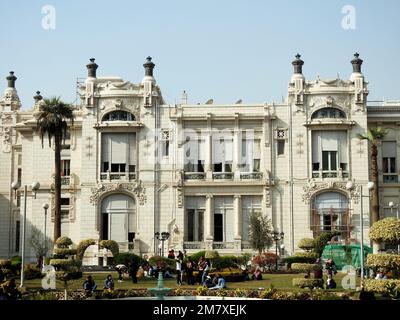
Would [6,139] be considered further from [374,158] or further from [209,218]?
[374,158]

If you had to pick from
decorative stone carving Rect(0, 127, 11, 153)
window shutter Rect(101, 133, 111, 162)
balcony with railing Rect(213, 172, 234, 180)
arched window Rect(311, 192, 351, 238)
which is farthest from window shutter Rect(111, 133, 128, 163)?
arched window Rect(311, 192, 351, 238)

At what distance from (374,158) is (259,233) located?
1015cm

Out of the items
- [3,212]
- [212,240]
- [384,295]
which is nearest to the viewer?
[384,295]

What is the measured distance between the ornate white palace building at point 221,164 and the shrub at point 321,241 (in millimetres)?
4035

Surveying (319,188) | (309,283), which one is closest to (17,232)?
(319,188)

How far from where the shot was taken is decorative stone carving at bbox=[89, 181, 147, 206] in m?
57.3

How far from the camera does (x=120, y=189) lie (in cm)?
5750

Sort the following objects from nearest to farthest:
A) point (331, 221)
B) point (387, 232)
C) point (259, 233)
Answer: point (387, 232)
point (259, 233)
point (331, 221)

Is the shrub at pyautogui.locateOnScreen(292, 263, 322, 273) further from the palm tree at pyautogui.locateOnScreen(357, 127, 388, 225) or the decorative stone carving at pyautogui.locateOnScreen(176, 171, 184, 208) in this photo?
the decorative stone carving at pyautogui.locateOnScreen(176, 171, 184, 208)

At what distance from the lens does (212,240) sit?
56625 millimetres
